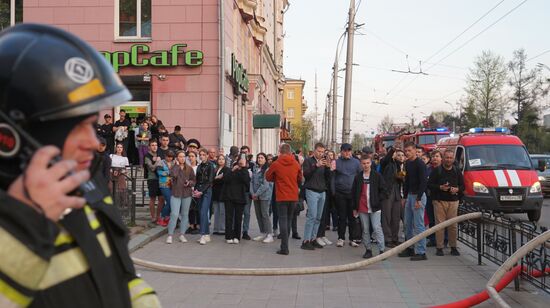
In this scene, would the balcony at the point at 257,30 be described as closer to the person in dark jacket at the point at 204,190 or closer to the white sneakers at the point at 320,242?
the person in dark jacket at the point at 204,190

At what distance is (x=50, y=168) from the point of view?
1.28 m

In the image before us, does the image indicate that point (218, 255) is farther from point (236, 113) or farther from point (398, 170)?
point (236, 113)

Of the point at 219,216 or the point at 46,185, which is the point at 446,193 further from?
the point at 46,185

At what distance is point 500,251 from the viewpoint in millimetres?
8211

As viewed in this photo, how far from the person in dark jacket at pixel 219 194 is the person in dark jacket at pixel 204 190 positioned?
5.9 inches

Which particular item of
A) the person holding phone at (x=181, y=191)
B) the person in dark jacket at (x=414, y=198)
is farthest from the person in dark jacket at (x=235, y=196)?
the person in dark jacket at (x=414, y=198)

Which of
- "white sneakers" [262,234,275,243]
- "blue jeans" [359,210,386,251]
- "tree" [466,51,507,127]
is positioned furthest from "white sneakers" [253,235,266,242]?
"tree" [466,51,507,127]

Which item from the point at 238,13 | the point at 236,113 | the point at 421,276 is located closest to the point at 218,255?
the point at 421,276

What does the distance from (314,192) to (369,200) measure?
1299 mm

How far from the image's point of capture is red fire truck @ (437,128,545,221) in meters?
14.6

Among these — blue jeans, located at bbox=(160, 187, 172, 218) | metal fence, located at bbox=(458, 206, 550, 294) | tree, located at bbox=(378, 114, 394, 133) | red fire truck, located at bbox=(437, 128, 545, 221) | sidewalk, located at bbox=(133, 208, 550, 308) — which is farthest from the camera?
tree, located at bbox=(378, 114, 394, 133)

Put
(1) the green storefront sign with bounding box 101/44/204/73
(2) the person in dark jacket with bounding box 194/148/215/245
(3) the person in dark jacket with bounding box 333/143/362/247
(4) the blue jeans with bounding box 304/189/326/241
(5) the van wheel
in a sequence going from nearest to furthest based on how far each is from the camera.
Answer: (4) the blue jeans with bounding box 304/189/326/241
(3) the person in dark jacket with bounding box 333/143/362/247
(2) the person in dark jacket with bounding box 194/148/215/245
(5) the van wheel
(1) the green storefront sign with bounding box 101/44/204/73

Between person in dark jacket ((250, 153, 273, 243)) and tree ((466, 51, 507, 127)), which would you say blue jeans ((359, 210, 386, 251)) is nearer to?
person in dark jacket ((250, 153, 273, 243))

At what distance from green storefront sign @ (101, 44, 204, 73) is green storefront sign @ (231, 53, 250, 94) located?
2.21m
